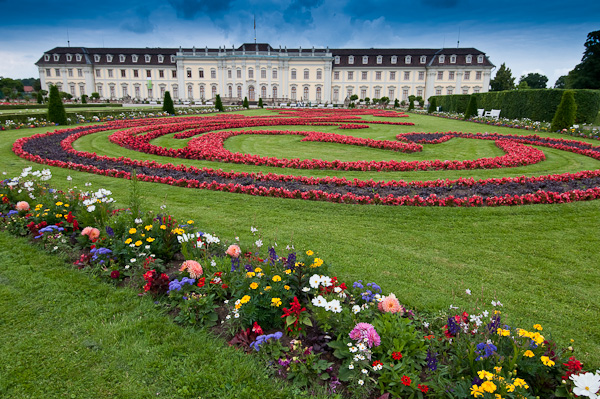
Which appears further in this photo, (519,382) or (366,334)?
(366,334)

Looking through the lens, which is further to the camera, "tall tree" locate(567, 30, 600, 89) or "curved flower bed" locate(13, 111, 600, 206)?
"tall tree" locate(567, 30, 600, 89)

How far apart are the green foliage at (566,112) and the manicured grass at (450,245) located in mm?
13938

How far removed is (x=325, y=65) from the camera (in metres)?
57.9

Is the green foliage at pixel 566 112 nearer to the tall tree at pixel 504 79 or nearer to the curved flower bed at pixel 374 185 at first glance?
the curved flower bed at pixel 374 185

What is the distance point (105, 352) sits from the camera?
253 cm

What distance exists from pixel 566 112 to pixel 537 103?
5.25 m

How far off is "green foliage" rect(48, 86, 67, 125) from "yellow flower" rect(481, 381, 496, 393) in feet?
71.6

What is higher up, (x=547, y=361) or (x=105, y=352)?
(x=547, y=361)

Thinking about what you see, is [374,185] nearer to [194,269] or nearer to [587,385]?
[194,269]

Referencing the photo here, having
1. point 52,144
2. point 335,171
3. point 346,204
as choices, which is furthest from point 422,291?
point 52,144

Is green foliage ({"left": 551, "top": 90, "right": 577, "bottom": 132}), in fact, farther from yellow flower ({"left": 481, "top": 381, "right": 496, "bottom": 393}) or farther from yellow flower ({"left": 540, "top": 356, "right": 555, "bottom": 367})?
yellow flower ({"left": 481, "top": 381, "right": 496, "bottom": 393})

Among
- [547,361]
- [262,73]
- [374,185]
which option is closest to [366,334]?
[547,361]

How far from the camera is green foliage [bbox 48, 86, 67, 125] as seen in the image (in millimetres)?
18266

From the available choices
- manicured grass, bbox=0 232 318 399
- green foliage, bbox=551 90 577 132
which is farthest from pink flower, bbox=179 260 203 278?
green foliage, bbox=551 90 577 132
